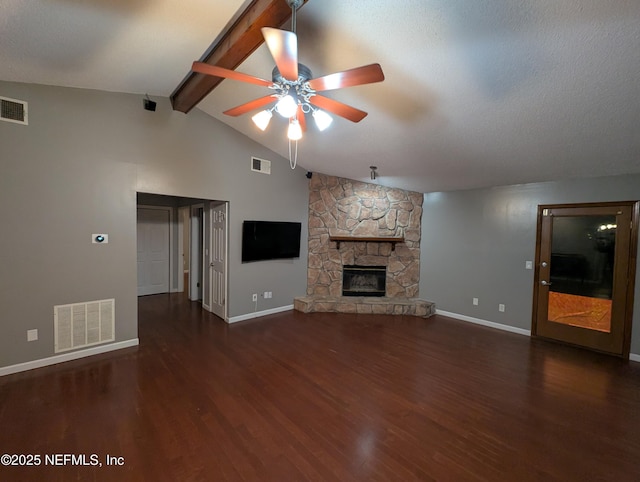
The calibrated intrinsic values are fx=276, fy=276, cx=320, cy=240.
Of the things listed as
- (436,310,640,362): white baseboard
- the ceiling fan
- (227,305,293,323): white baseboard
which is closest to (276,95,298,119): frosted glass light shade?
the ceiling fan

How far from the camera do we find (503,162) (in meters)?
3.50

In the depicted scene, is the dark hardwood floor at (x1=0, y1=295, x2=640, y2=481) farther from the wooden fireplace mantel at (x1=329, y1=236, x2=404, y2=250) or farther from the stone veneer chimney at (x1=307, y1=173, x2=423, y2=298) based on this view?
the wooden fireplace mantel at (x1=329, y1=236, x2=404, y2=250)

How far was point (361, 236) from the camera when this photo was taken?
5.39m

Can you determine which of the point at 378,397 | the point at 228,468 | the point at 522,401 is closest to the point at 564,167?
the point at 522,401

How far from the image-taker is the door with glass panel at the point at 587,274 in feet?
11.6

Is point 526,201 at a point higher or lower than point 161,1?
lower

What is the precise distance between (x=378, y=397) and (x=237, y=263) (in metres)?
2.92

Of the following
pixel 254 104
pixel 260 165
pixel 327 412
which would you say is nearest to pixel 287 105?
pixel 254 104

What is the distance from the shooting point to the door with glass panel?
139 inches

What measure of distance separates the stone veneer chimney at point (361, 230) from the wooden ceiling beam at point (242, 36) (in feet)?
8.96

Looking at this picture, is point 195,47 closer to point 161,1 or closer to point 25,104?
point 161,1

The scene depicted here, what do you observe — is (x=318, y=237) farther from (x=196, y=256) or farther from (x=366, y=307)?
(x=196, y=256)

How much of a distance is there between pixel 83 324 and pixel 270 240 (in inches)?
104

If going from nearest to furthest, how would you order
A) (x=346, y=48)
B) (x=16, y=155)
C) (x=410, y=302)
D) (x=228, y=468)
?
1. (x=228, y=468)
2. (x=346, y=48)
3. (x=16, y=155)
4. (x=410, y=302)
